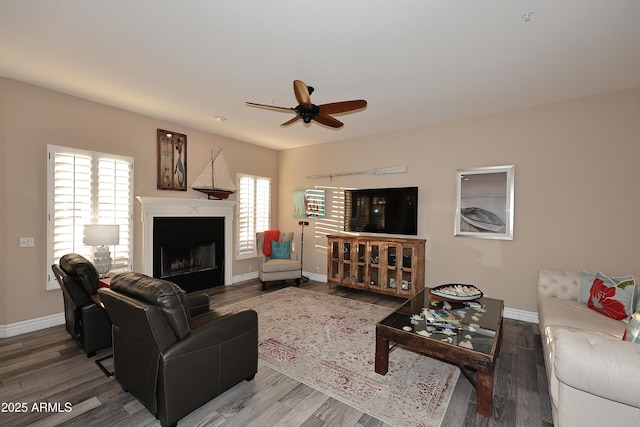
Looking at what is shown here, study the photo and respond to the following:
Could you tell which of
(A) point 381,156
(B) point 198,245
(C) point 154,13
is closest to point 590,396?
(C) point 154,13

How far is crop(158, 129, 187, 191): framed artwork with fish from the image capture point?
4730mm

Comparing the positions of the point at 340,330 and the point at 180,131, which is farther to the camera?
the point at 180,131

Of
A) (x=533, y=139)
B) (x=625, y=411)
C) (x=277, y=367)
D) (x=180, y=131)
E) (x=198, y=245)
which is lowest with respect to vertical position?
(x=277, y=367)

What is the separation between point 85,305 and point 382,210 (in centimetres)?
435

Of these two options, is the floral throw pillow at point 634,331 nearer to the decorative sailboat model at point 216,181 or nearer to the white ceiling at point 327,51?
the white ceiling at point 327,51

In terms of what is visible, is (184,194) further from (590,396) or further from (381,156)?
(590,396)

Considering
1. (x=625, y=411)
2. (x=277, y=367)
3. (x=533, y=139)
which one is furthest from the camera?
(x=533, y=139)

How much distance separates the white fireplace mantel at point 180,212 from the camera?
4477mm

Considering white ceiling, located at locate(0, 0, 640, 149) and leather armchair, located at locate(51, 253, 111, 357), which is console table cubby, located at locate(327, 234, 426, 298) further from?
leather armchair, located at locate(51, 253, 111, 357)

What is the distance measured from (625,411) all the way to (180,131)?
5949 millimetres

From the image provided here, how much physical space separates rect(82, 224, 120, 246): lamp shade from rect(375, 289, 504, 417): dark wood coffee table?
3.40 m

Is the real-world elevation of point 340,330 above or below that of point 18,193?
below

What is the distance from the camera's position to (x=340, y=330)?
3555 mm

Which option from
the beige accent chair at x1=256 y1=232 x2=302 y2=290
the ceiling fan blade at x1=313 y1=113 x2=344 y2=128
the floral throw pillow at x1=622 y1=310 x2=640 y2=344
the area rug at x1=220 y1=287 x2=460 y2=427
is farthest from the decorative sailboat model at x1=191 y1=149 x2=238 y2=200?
the floral throw pillow at x1=622 y1=310 x2=640 y2=344
